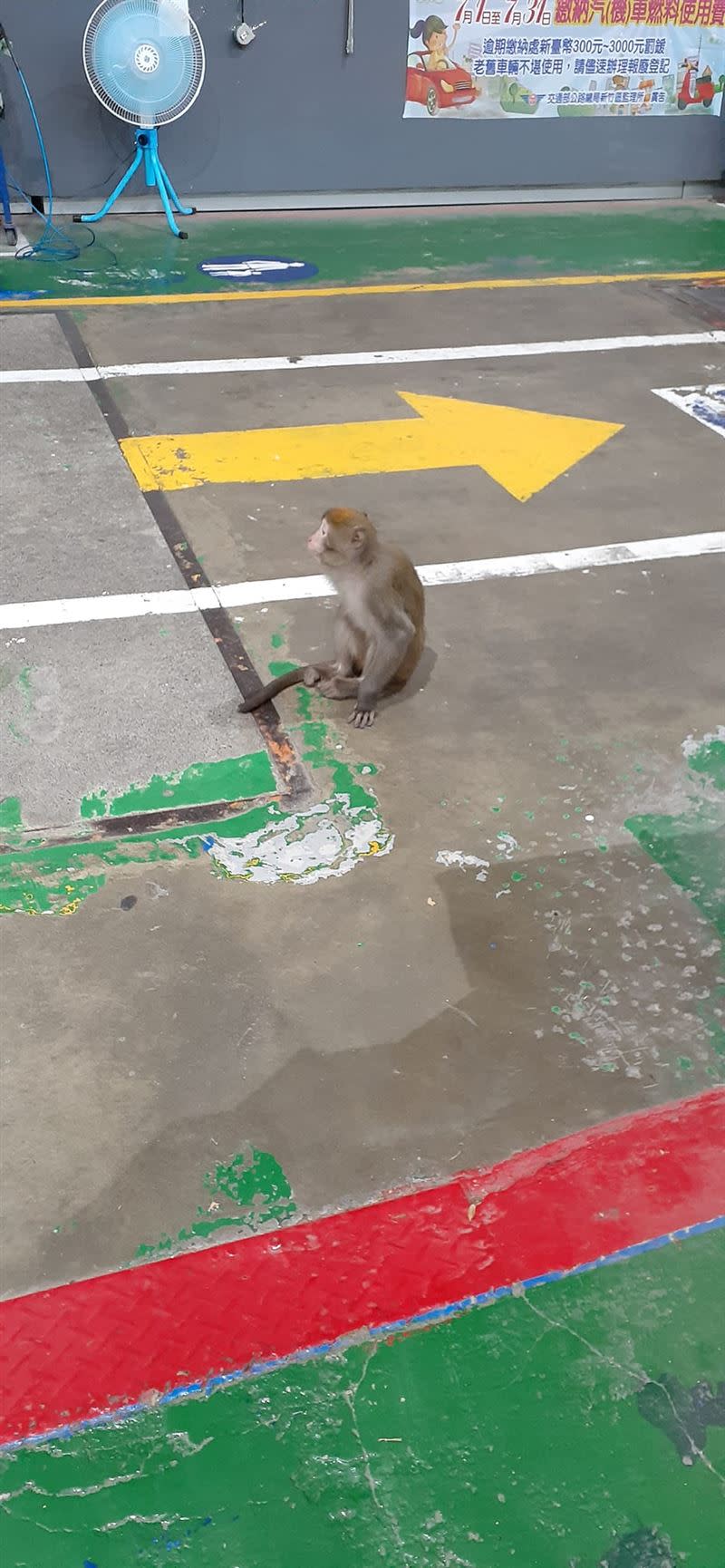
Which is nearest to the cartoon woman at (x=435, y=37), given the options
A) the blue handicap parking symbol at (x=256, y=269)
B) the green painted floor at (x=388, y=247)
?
the green painted floor at (x=388, y=247)

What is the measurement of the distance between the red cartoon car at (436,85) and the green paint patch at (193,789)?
9.06m

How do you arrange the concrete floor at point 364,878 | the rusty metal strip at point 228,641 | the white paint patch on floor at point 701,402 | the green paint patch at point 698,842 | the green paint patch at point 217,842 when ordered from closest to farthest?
the concrete floor at point 364,878, the green paint patch at point 217,842, the green paint patch at point 698,842, the rusty metal strip at point 228,641, the white paint patch on floor at point 701,402

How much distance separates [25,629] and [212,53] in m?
7.50

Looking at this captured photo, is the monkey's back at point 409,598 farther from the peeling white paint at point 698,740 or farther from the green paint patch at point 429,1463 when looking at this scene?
the green paint patch at point 429,1463

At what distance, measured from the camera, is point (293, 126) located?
37.1 ft

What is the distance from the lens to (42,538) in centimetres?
627

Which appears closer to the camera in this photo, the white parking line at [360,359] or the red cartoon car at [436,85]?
the white parking line at [360,359]

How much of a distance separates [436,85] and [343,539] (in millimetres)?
8805

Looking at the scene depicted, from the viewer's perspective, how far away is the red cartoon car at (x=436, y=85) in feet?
37.7

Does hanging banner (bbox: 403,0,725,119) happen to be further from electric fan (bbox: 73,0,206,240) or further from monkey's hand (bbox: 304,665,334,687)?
monkey's hand (bbox: 304,665,334,687)

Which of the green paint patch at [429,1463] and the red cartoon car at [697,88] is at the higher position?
the red cartoon car at [697,88]

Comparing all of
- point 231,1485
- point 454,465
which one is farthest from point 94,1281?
point 454,465

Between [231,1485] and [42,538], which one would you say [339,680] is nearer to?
[42,538]

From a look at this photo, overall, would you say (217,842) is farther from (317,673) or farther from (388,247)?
(388,247)
